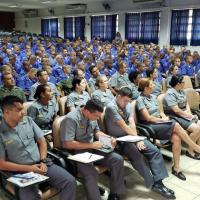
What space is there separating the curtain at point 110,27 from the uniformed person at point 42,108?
497 inches

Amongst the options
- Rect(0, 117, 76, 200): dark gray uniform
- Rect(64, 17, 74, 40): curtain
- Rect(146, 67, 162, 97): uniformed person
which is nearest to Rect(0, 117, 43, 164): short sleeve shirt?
Rect(0, 117, 76, 200): dark gray uniform

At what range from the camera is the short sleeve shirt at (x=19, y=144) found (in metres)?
2.10

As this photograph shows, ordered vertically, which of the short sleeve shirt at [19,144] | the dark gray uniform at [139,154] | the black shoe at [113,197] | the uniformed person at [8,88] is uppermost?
the uniformed person at [8,88]

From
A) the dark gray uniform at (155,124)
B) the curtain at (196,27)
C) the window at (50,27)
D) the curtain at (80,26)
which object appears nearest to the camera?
the dark gray uniform at (155,124)

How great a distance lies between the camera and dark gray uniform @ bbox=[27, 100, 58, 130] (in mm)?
3111

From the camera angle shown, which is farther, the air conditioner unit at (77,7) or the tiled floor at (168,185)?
the air conditioner unit at (77,7)

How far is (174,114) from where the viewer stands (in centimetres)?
372

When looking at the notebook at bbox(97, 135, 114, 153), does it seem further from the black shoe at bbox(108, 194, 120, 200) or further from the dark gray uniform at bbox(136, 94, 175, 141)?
the dark gray uniform at bbox(136, 94, 175, 141)

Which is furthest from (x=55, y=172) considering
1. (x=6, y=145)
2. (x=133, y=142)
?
(x=133, y=142)

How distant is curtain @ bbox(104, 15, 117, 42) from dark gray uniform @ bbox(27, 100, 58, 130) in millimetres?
12588

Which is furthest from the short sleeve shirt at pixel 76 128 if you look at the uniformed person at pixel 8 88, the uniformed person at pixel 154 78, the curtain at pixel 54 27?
the curtain at pixel 54 27

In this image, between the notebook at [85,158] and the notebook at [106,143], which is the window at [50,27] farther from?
the notebook at [85,158]

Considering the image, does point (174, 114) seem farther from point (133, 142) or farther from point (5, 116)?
point (5, 116)

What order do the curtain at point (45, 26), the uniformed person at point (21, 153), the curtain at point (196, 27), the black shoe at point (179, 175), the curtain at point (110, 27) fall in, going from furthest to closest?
the curtain at point (45, 26), the curtain at point (110, 27), the curtain at point (196, 27), the black shoe at point (179, 175), the uniformed person at point (21, 153)
